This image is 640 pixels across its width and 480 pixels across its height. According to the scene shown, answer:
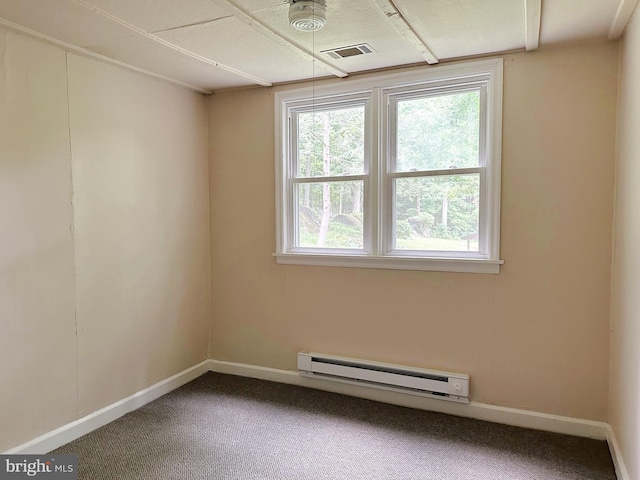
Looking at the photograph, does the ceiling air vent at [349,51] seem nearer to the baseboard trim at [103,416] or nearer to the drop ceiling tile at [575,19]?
the drop ceiling tile at [575,19]

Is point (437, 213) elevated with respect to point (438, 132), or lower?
lower

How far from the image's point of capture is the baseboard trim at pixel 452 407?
2.69 metres

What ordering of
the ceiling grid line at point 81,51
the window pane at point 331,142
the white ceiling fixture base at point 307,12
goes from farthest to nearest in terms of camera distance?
the window pane at point 331,142, the ceiling grid line at point 81,51, the white ceiling fixture base at point 307,12

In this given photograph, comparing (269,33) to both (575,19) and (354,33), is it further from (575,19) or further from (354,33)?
(575,19)

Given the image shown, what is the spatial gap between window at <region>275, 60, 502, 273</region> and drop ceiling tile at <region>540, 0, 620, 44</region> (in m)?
0.41

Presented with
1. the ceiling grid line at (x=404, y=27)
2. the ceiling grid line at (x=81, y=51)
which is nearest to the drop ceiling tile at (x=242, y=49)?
the ceiling grid line at (x=81, y=51)

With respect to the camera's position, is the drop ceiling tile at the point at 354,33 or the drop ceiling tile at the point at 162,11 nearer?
the drop ceiling tile at the point at 162,11

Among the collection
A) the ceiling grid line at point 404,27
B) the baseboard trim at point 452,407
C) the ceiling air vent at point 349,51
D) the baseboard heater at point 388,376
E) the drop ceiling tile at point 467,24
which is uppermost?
the ceiling air vent at point 349,51

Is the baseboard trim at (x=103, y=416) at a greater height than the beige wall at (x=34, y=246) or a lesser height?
lesser

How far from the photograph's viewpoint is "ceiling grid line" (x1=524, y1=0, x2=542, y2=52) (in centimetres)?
210

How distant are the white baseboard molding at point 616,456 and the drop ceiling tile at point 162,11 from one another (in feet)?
10.0

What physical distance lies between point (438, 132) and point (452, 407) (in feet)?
6.32

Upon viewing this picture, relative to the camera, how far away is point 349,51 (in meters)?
2.75

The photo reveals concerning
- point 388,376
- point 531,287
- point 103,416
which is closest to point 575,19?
point 531,287
